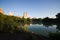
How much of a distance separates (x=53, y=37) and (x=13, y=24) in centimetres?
387

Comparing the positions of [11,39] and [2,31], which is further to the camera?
[2,31]

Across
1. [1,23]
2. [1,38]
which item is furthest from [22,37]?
[1,23]

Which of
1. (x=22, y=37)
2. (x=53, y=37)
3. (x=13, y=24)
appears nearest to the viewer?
(x=22, y=37)

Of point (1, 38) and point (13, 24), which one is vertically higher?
point (13, 24)

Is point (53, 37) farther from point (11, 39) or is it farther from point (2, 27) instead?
point (2, 27)

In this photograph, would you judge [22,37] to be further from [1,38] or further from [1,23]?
[1,23]

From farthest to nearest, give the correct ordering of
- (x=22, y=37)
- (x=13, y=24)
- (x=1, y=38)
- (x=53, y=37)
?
(x=13, y=24) < (x=53, y=37) < (x=22, y=37) < (x=1, y=38)

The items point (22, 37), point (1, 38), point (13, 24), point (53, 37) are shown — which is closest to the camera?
point (1, 38)

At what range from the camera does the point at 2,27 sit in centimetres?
1190

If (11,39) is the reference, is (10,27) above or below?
above

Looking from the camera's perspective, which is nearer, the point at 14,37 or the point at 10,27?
the point at 14,37

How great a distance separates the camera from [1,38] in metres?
9.91

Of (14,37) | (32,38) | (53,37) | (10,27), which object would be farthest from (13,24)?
(53,37)

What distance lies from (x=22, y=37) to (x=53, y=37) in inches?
110
